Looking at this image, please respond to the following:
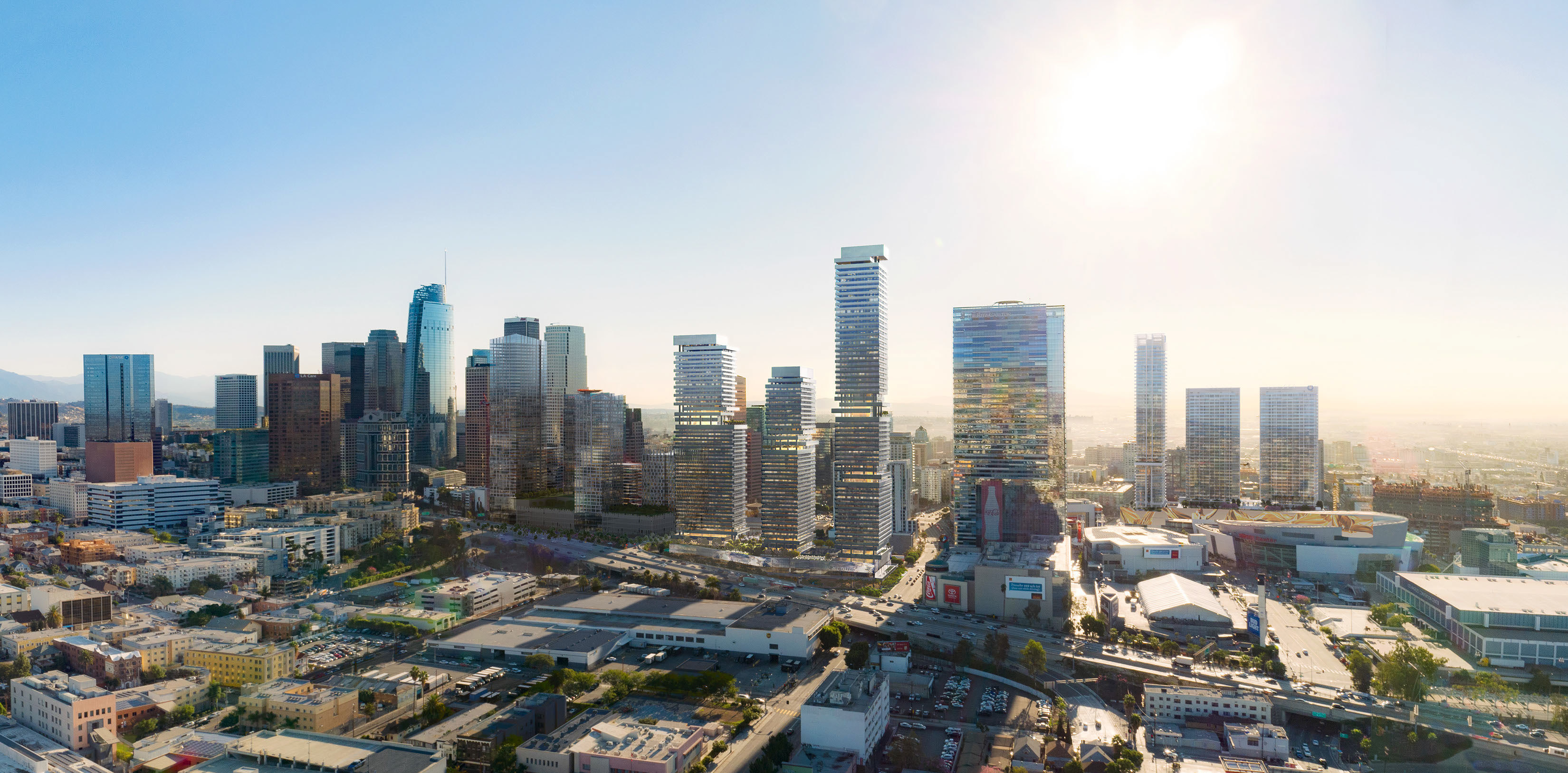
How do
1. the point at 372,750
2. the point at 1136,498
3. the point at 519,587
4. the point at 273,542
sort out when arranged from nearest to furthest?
the point at 372,750
the point at 519,587
the point at 273,542
the point at 1136,498

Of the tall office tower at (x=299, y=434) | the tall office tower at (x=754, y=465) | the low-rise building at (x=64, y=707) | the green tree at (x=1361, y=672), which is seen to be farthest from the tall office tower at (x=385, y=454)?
the green tree at (x=1361, y=672)

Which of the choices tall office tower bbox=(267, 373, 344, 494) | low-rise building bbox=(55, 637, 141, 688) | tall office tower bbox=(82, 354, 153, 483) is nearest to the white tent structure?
low-rise building bbox=(55, 637, 141, 688)

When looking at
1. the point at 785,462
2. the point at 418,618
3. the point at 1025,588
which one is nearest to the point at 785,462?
the point at 785,462

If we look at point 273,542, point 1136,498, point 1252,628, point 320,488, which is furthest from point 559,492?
point 1252,628

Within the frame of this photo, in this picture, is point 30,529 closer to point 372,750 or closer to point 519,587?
point 519,587

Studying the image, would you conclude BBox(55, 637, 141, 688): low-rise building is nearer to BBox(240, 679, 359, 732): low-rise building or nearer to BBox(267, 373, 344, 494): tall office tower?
BBox(240, 679, 359, 732): low-rise building

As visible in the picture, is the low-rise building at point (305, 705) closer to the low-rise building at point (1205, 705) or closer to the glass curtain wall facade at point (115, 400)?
the low-rise building at point (1205, 705)
